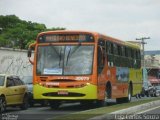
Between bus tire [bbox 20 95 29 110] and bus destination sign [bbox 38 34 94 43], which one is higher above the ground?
bus destination sign [bbox 38 34 94 43]

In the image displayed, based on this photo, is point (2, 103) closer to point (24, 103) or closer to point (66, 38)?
point (24, 103)

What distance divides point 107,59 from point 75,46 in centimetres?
232

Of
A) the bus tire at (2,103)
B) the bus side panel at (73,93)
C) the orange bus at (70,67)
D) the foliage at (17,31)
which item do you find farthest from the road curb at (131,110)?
the foliage at (17,31)

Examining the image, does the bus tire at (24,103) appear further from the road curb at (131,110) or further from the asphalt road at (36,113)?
the road curb at (131,110)

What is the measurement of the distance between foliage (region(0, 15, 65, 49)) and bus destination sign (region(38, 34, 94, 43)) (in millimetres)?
45273

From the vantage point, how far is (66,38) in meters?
22.2

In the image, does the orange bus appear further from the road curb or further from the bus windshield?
the road curb

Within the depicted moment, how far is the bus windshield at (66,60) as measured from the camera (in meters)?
21.6

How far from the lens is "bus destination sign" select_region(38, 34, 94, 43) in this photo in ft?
72.5

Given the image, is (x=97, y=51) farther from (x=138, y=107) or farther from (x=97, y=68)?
(x=138, y=107)

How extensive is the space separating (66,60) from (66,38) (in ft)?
3.57

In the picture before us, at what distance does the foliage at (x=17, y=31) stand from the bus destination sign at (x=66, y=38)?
149 feet

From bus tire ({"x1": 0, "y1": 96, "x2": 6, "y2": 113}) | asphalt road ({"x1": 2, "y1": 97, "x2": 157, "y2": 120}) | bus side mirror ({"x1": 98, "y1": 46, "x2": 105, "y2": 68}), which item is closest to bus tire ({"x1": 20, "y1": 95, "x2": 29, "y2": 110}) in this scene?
asphalt road ({"x1": 2, "y1": 97, "x2": 157, "y2": 120})

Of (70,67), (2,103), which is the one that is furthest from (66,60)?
(2,103)
